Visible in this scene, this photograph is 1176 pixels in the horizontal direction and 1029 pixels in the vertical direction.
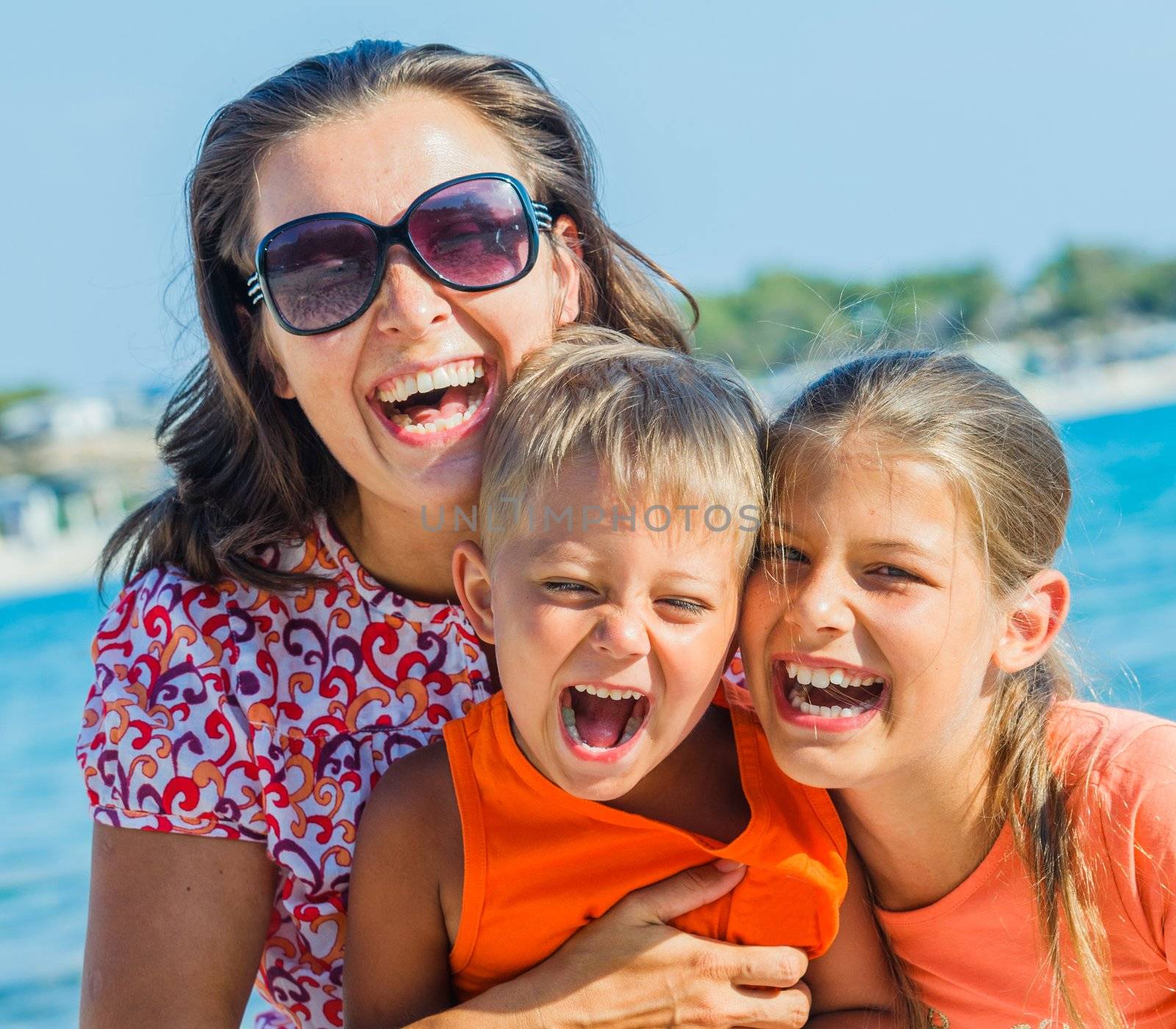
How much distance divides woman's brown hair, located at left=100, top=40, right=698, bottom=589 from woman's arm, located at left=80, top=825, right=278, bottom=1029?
59 cm

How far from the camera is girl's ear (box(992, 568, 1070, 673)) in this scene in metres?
2.50

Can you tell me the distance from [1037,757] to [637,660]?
2.83 ft

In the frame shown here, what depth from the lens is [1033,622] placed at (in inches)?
99.5

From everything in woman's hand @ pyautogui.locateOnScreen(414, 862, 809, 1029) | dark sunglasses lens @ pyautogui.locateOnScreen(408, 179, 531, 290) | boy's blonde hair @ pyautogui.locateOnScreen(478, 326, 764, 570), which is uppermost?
dark sunglasses lens @ pyautogui.locateOnScreen(408, 179, 531, 290)

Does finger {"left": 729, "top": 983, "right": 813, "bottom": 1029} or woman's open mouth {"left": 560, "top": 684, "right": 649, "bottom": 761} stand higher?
woman's open mouth {"left": 560, "top": 684, "right": 649, "bottom": 761}

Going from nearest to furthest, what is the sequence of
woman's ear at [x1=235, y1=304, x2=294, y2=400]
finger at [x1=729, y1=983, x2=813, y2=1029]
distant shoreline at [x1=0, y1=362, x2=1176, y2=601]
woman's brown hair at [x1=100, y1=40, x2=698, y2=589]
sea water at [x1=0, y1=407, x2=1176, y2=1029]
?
finger at [x1=729, y1=983, x2=813, y2=1029] → woman's brown hair at [x1=100, y1=40, x2=698, y2=589] → woman's ear at [x1=235, y1=304, x2=294, y2=400] → sea water at [x1=0, y1=407, x2=1176, y2=1029] → distant shoreline at [x1=0, y1=362, x2=1176, y2=601]

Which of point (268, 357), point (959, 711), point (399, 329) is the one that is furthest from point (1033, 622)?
point (268, 357)

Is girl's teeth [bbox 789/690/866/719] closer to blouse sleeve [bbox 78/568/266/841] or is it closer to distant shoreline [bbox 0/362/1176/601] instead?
blouse sleeve [bbox 78/568/266/841]

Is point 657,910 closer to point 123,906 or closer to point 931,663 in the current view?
point 931,663

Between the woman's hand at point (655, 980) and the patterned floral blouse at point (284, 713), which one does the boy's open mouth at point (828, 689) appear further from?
the patterned floral blouse at point (284, 713)

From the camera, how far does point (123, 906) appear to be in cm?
261

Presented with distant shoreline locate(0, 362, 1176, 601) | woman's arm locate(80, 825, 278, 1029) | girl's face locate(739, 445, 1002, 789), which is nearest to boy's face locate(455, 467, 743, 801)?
girl's face locate(739, 445, 1002, 789)

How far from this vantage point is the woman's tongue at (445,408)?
8.79ft

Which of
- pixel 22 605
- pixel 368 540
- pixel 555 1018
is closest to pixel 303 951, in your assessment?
pixel 555 1018
